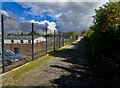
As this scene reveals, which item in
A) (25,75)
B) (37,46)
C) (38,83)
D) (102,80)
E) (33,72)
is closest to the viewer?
(38,83)

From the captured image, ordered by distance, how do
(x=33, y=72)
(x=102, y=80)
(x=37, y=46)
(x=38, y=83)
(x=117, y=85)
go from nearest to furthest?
(x=117, y=85) → (x=38, y=83) → (x=102, y=80) → (x=33, y=72) → (x=37, y=46)

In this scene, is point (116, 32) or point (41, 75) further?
point (41, 75)

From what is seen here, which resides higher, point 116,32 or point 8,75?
point 116,32

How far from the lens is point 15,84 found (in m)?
8.45

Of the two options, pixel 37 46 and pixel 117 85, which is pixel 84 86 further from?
pixel 37 46

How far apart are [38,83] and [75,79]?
1.51 metres

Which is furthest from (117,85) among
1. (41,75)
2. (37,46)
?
(37,46)

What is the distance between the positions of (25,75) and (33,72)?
79 cm

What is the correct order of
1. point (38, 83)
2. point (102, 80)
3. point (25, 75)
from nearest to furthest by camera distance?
point (38, 83), point (102, 80), point (25, 75)

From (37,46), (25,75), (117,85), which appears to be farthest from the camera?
(37,46)

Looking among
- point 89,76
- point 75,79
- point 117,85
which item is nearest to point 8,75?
point 75,79

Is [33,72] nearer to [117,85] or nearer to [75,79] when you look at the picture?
[75,79]

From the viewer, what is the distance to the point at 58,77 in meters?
9.71

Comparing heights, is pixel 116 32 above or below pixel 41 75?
above
